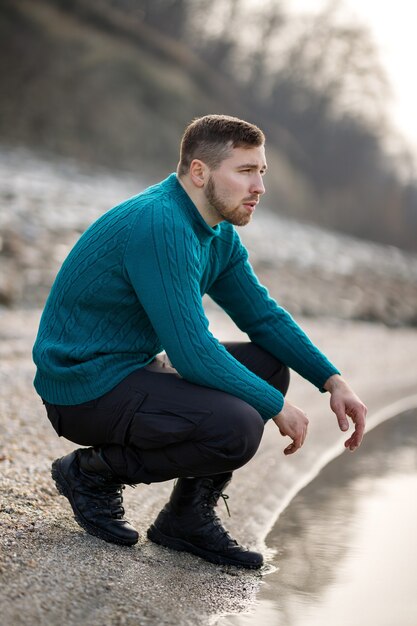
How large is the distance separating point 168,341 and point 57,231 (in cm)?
872

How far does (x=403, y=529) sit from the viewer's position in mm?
3674

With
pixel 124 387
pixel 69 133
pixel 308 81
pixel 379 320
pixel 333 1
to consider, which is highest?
pixel 333 1

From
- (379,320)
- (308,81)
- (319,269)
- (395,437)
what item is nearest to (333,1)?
(308,81)

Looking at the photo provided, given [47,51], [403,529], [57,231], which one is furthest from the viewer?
[47,51]

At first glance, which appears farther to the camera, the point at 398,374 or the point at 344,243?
the point at 344,243

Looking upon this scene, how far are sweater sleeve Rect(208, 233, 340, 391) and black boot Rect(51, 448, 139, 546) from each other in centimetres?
79

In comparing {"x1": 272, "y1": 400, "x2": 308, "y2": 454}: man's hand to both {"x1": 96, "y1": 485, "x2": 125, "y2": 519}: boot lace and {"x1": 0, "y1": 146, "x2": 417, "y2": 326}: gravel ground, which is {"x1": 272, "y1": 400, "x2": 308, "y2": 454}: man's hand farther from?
{"x1": 0, "y1": 146, "x2": 417, "y2": 326}: gravel ground

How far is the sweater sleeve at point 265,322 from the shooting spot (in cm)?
332

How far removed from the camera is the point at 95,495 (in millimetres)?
3057

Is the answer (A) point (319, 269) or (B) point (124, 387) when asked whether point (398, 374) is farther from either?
(A) point (319, 269)

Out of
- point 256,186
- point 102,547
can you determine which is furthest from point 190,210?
point 102,547

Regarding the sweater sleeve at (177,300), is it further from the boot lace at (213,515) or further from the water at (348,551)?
the water at (348,551)

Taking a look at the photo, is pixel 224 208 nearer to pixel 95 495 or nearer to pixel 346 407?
pixel 346 407

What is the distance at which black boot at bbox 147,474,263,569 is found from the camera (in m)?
3.09
